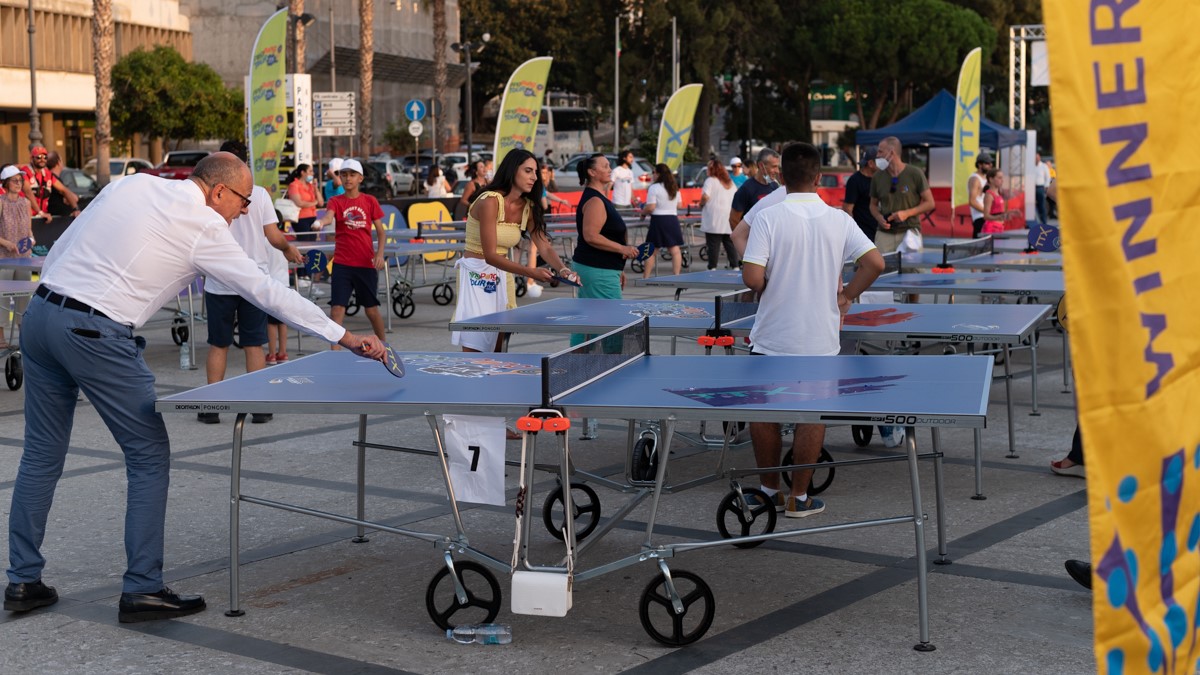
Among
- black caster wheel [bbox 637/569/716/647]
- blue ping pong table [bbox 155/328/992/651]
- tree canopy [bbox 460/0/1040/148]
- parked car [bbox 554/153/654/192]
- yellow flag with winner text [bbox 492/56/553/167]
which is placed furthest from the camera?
tree canopy [bbox 460/0/1040/148]

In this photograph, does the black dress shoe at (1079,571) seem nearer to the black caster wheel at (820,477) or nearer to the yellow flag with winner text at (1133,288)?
the black caster wheel at (820,477)

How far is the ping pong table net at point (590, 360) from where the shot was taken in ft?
18.0

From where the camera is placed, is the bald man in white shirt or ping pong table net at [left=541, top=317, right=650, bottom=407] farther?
the bald man in white shirt

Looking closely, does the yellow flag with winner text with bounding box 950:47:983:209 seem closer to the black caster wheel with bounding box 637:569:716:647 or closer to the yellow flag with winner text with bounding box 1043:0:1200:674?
the black caster wheel with bounding box 637:569:716:647

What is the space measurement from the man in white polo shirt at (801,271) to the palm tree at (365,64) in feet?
131

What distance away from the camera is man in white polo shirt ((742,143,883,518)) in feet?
24.0

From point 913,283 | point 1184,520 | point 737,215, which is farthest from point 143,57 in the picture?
point 1184,520

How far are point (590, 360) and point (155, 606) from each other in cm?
197

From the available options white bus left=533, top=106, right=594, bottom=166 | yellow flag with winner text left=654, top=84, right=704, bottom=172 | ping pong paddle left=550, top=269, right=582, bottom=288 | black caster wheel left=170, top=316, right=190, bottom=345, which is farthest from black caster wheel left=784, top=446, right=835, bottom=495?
white bus left=533, top=106, right=594, bottom=166

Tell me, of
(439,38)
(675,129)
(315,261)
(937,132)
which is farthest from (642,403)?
(439,38)

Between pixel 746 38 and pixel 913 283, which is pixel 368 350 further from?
pixel 746 38

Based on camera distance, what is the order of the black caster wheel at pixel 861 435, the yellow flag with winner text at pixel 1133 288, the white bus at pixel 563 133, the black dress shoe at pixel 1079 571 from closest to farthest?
the yellow flag with winner text at pixel 1133 288
the black dress shoe at pixel 1079 571
the black caster wheel at pixel 861 435
the white bus at pixel 563 133

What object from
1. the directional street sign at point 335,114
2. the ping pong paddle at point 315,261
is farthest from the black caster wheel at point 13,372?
the directional street sign at point 335,114

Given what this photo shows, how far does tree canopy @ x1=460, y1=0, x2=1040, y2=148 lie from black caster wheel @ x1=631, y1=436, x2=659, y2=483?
58.4m
